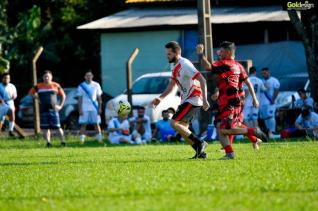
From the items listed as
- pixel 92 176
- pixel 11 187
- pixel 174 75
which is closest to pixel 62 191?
pixel 11 187

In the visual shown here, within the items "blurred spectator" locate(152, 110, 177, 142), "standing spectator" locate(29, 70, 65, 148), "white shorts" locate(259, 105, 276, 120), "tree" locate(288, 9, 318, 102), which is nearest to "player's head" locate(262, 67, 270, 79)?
"white shorts" locate(259, 105, 276, 120)

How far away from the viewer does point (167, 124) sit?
2725cm

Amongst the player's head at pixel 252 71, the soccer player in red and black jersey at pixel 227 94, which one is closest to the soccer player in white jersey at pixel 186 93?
the soccer player in red and black jersey at pixel 227 94

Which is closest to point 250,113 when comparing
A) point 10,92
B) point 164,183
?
point 10,92

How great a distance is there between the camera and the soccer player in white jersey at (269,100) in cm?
2778

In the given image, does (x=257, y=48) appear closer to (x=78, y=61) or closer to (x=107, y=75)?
(x=107, y=75)

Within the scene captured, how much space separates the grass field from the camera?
9.72 meters

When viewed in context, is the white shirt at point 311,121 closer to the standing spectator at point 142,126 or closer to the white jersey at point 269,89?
the white jersey at point 269,89

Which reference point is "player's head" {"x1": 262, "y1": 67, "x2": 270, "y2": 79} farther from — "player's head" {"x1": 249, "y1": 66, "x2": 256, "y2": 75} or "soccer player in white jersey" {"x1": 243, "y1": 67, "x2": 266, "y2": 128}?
"player's head" {"x1": 249, "y1": 66, "x2": 256, "y2": 75}

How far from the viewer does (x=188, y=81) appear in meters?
16.4

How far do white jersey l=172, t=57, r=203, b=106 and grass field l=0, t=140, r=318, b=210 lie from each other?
41.1 inches

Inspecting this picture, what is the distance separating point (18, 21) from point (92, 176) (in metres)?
37.7

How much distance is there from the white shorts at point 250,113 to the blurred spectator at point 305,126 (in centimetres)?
96

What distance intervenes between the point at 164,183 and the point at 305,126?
14.9 metres
